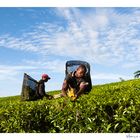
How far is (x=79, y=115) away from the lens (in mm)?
7094

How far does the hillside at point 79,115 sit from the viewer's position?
677cm

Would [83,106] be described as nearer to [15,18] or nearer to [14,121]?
[14,121]

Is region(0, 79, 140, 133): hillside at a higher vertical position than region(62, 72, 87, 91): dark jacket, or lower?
lower

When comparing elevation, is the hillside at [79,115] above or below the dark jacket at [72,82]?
below

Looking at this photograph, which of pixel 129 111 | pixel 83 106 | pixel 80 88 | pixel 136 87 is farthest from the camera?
pixel 80 88

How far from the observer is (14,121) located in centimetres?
766

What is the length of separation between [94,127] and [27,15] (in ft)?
6.47

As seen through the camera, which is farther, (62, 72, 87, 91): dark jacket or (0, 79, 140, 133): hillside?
(62, 72, 87, 91): dark jacket

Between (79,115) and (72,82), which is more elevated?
(72,82)

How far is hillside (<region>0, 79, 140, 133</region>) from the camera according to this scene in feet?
22.2

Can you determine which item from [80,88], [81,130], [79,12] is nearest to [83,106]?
[81,130]

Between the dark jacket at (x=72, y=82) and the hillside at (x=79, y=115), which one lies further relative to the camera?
the dark jacket at (x=72, y=82)

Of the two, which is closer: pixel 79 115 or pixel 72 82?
pixel 79 115

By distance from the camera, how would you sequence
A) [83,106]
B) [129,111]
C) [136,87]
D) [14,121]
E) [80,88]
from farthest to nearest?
1. [80,88]
2. [136,87]
3. [14,121]
4. [83,106]
5. [129,111]
